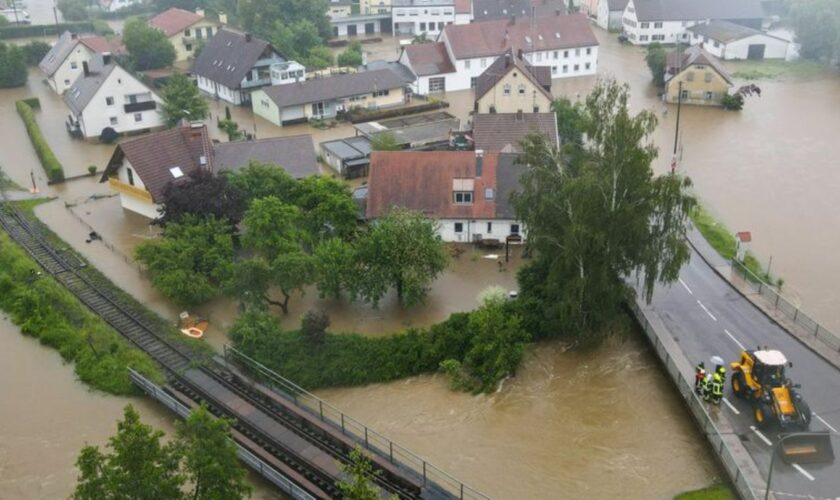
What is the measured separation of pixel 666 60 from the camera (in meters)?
64.4

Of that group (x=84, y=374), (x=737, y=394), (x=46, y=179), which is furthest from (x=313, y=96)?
(x=737, y=394)

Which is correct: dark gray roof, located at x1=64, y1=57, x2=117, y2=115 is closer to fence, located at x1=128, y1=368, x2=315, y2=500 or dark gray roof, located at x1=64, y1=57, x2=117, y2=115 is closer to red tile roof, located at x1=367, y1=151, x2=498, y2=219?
red tile roof, located at x1=367, y1=151, x2=498, y2=219

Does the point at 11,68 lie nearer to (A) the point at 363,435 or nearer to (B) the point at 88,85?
(B) the point at 88,85

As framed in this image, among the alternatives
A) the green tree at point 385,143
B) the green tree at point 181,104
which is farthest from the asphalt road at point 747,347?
the green tree at point 181,104

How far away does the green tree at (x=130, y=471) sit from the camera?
16.6 metres

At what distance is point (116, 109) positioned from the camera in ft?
186

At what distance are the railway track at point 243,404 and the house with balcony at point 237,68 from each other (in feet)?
98.8

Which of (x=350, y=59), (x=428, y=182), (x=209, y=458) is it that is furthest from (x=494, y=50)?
(x=209, y=458)

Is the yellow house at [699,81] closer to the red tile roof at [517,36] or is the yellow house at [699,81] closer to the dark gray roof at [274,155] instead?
the red tile roof at [517,36]

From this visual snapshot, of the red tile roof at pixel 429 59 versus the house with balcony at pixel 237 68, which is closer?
the house with balcony at pixel 237 68

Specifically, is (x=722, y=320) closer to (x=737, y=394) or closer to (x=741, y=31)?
(x=737, y=394)

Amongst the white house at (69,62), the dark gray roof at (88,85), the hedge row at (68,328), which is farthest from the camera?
the white house at (69,62)

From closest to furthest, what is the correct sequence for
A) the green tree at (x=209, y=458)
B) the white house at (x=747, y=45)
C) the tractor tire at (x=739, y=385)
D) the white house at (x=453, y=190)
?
the green tree at (x=209, y=458)
the tractor tire at (x=739, y=385)
the white house at (x=453, y=190)
the white house at (x=747, y=45)

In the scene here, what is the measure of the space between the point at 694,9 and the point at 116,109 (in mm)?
56209
